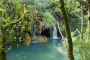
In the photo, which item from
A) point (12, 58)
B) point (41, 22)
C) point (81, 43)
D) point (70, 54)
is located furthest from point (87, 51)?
point (41, 22)

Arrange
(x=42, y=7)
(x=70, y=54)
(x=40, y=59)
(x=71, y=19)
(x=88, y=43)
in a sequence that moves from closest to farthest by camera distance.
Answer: (x=70, y=54)
(x=88, y=43)
(x=40, y=59)
(x=42, y=7)
(x=71, y=19)

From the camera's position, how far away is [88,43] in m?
1.53

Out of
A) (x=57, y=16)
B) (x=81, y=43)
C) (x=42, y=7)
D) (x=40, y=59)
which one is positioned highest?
(x=42, y=7)

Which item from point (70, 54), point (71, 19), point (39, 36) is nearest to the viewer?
point (70, 54)

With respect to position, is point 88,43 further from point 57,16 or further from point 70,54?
point 57,16

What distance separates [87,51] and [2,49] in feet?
5.86

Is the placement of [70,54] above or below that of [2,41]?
below

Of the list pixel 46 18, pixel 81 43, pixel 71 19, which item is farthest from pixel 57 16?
pixel 81 43

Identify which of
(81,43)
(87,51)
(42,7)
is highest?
(42,7)

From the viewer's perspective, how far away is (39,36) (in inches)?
461

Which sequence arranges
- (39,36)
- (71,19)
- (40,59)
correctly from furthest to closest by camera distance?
(71,19), (39,36), (40,59)

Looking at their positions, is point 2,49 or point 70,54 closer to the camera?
point 70,54

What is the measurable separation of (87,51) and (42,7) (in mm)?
9398

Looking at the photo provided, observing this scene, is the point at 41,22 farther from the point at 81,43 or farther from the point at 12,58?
the point at 81,43
